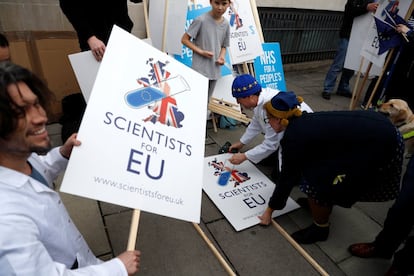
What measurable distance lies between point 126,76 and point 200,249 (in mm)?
1496

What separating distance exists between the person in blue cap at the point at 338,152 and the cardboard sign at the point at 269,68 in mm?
2279

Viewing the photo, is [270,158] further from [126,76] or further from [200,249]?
[126,76]

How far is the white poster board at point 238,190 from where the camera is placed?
2385 mm

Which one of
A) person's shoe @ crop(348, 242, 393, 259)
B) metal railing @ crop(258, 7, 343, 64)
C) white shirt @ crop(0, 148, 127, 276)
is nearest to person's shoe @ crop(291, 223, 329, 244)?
person's shoe @ crop(348, 242, 393, 259)

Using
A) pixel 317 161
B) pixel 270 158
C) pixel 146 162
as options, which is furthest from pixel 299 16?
pixel 146 162

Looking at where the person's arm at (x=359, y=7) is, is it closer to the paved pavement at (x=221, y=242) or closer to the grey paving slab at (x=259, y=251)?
the paved pavement at (x=221, y=242)

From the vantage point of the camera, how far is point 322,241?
2.26 metres

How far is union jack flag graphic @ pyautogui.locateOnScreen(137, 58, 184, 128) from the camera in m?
1.23

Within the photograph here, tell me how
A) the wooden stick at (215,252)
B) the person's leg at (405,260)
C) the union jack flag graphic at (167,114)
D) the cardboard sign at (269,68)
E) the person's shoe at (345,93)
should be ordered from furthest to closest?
the person's shoe at (345,93) → the cardboard sign at (269,68) → the wooden stick at (215,252) → the person's leg at (405,260) → the union jack flag graphic at (167,114)

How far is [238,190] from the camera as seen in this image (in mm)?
2656

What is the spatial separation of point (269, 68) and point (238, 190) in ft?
7.57

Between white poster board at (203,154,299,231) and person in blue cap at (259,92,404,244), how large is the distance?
52 centimetres

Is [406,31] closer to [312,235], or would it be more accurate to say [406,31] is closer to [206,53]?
[206,53]

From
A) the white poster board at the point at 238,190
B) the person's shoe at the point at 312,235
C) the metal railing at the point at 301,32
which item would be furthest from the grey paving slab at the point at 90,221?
the metal railing at the point at 301,32
